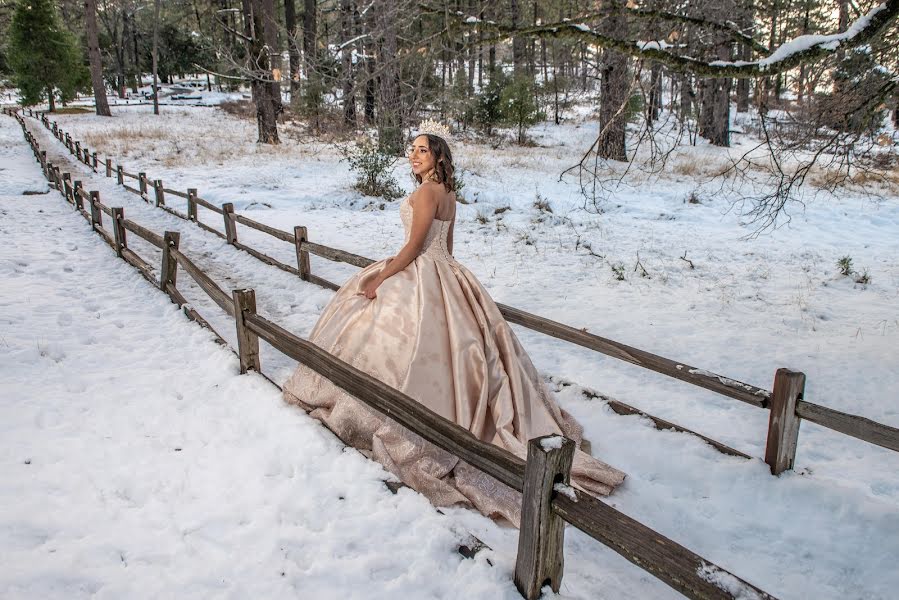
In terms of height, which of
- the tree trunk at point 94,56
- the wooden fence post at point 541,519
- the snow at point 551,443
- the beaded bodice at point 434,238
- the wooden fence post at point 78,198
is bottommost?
the wooden fence post at point 541,519

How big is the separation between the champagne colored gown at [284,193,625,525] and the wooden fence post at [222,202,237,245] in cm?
628

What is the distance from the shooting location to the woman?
342 cm

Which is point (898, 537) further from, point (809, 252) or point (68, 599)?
point (809, 252)

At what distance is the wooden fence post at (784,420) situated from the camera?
335 centimetres

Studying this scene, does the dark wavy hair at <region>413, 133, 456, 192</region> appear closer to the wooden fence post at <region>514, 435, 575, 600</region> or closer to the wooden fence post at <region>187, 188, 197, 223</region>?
the wooden fence post at <region>514, 435, 575, 600</region>

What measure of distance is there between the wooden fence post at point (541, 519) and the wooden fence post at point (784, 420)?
5.67ft

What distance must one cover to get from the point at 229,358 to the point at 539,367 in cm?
280

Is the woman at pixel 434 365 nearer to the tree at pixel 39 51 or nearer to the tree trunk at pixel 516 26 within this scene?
the tree trunk at pixel 516 26

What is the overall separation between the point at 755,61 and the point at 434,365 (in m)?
3.49

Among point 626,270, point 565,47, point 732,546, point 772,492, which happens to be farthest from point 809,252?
point 732,546

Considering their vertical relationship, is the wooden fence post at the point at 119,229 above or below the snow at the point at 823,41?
below

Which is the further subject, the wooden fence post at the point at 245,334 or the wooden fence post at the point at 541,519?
the wooden fence post at the point at 245,334

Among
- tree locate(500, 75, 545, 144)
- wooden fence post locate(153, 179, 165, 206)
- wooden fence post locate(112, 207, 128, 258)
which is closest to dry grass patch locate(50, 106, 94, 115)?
tree locate(500, 75, 545, 144)

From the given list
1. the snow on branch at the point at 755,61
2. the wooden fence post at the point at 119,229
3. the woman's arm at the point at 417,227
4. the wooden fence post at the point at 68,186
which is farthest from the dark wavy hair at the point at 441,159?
the wooden fence post at the point at 68,186
